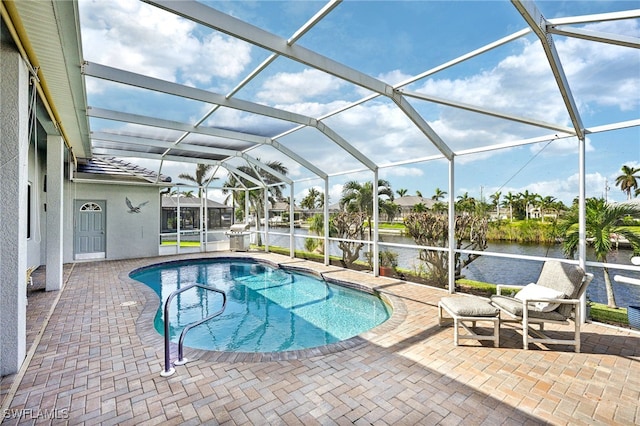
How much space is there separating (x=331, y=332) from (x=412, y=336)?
178 centimetres

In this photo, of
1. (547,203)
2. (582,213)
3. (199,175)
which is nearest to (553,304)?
(582,213)

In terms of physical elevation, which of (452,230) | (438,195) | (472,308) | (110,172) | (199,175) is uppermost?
(199,175)

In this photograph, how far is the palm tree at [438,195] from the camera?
7834mm

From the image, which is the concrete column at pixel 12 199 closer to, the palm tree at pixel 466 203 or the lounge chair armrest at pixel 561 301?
the lounge chair armrest at pixel 561 301

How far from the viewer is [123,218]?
12391mm

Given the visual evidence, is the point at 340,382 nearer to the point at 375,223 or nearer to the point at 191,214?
the point at 375,223

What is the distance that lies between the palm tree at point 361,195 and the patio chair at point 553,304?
5151 mm

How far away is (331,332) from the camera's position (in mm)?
5961

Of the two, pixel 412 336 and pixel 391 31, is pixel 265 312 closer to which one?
pixel 412 336

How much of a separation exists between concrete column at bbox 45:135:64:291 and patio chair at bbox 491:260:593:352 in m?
8.92

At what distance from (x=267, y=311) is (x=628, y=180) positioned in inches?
282

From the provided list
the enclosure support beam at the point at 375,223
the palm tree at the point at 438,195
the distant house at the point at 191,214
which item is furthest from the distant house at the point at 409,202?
the distant house at the point at 191,214

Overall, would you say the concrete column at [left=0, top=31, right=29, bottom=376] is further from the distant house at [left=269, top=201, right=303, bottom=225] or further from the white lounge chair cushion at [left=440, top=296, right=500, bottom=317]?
the distant house at [left=269, top=201, right=303, bottom=225]

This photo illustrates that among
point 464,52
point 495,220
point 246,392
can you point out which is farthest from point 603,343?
point 246,392
